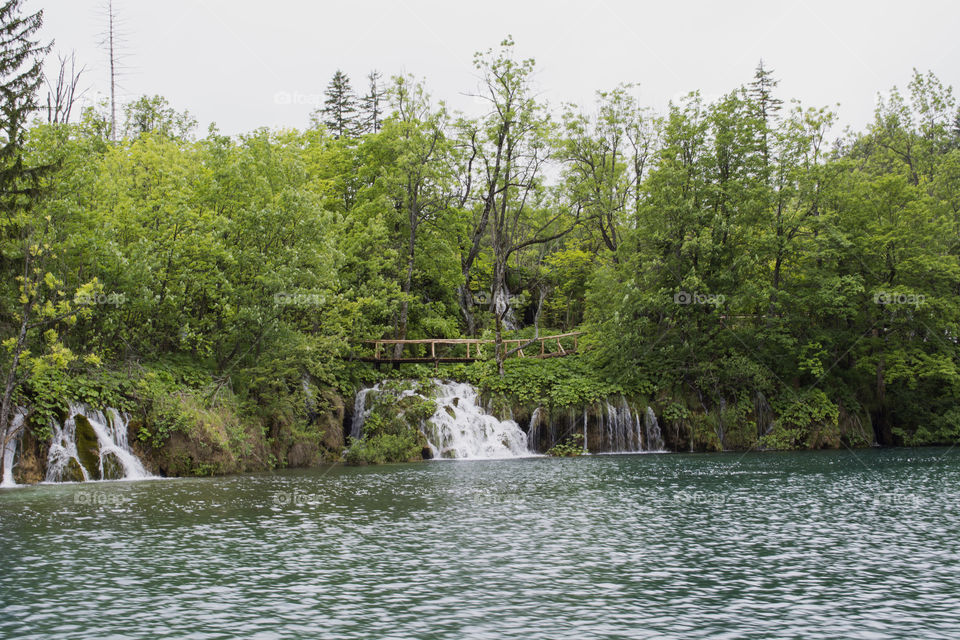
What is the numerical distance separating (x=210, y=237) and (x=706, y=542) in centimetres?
1900

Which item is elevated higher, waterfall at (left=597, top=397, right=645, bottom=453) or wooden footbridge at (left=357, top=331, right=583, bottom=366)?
wooden footbridge at (left=357, top=331, right=583, bottom=366)

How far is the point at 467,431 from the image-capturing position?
29.9 m

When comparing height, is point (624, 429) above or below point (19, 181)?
below

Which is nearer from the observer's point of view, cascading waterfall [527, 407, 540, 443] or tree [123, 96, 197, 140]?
cascading waterfall [527, 407, 540, 443]

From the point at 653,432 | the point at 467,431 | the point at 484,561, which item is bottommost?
the point at 484,561

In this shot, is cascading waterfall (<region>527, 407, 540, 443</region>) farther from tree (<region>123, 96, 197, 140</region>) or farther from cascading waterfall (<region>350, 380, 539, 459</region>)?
tree (<region>123, 96, 197, 140</region>)

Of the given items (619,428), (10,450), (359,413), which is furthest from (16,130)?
(619,428)

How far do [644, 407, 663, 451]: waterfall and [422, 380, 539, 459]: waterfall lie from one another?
5.43 metres

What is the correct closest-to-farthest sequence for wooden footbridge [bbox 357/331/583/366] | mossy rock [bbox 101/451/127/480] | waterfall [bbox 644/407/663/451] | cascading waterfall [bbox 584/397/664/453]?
mossy rock [bbox 101/451/127/480] → cascading waterfall [bbox 584/397/664/453] → waterfall [bbox 644/407/663/451] → wooden footbridge [bbox 357/331/583/366]

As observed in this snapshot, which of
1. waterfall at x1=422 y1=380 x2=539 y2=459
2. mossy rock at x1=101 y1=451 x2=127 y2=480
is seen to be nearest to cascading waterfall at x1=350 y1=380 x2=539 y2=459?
waterfall at x1=422 y1=380 x2=539 y2=459

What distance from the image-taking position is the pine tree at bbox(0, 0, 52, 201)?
63.2 ft

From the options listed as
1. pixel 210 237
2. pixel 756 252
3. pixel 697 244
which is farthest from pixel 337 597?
pixel 756 252

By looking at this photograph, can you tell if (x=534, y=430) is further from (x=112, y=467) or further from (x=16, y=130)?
(x=16, y=130)

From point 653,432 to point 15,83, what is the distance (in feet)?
83.9
